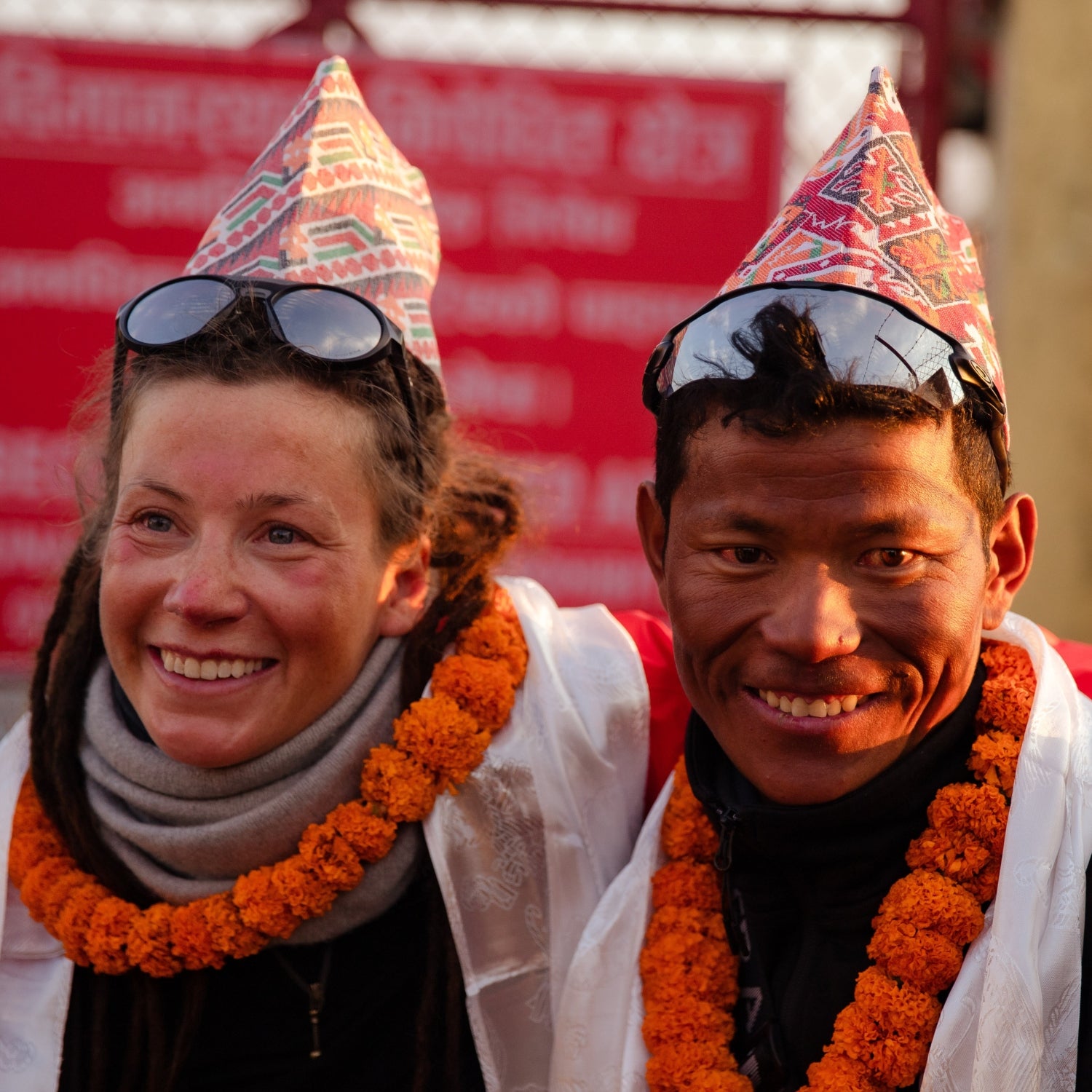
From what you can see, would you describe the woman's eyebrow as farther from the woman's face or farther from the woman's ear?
the woman's ear

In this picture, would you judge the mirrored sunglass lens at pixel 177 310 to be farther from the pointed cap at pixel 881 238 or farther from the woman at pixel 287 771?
the pointed cap at pixel 881 238

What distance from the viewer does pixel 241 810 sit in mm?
2230

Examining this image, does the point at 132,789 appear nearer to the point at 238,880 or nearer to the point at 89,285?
the point at 238,880

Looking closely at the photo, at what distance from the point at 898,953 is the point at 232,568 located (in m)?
1.22

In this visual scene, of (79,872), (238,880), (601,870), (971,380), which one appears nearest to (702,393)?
(971,380)

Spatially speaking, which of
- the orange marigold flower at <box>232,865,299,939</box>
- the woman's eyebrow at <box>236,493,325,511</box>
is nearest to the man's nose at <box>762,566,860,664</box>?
the woman's eyebrow at <box>236,493,325,511</box>

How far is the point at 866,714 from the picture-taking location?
1821mm

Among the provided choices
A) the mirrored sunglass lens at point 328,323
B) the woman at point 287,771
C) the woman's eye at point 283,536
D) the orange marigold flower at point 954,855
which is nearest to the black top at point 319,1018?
the woman at point 287,771

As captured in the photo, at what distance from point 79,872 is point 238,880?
32 centimetres

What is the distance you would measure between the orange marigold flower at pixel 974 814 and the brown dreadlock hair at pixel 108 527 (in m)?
0.89

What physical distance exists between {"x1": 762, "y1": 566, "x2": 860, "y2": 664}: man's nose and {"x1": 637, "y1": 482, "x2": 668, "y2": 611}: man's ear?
30cm

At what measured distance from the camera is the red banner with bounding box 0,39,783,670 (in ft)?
15.4

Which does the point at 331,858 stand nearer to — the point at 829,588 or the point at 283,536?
the point at 283,536

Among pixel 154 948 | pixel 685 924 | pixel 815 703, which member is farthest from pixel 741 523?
pixel 154 948
